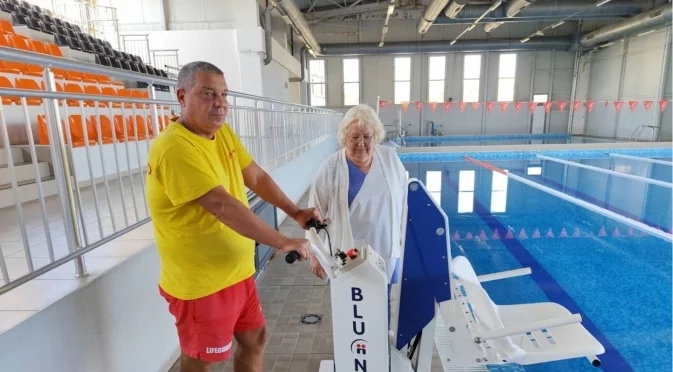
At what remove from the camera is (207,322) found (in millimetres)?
1412

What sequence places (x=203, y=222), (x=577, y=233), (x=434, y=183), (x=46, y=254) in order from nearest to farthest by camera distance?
(x=203, y=222) → (x=46, y=254) → (x=577, y=233) → (x=434, y=183)

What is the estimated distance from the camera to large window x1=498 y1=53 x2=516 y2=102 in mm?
18359

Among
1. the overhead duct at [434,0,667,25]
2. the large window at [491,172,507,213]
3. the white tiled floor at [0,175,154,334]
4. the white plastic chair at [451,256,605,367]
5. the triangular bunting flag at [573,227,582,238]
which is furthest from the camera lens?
the overhead duct at [434,0,667,25]

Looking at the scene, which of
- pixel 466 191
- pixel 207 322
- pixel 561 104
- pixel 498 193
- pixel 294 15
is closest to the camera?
pixel 207 322

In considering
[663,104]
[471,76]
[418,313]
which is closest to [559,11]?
[663,104]

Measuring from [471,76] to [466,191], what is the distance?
1305cm

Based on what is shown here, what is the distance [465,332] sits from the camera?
1.55 meters

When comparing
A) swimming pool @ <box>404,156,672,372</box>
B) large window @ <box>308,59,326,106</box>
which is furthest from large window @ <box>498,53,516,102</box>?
swimming pool @ <box>404,156,672,372</box>

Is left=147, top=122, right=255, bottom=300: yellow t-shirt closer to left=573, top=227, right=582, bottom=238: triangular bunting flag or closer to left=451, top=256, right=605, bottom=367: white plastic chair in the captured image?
left=451, top=256, right=605, bottom=367: white plastic chair

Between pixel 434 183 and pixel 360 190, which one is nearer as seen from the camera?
pixel 360 190

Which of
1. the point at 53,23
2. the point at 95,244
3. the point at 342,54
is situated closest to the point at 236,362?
the point at 95,244

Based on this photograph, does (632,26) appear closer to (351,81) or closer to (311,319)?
(351,81)

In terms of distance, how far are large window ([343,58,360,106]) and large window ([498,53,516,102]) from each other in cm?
707

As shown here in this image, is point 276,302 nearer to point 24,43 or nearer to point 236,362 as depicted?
point 236,362
